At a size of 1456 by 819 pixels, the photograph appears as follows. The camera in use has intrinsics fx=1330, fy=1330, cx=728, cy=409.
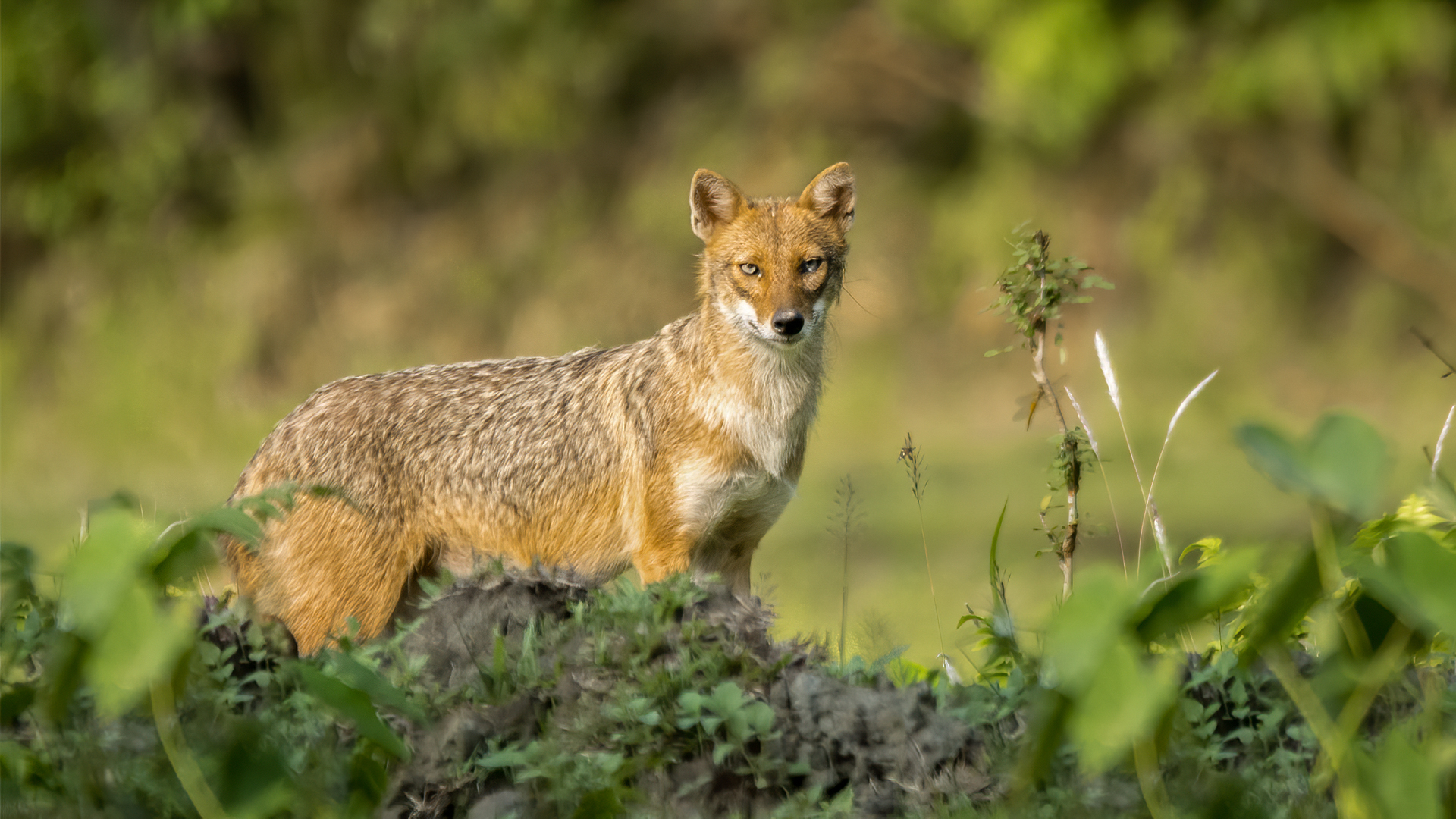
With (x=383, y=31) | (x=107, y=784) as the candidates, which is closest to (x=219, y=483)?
(x=383, y=31)

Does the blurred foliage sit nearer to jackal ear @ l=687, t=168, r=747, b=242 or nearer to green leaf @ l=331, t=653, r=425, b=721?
green leaf @ l=331, t=653, r=425, b=721

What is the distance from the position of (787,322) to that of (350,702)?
316 cm

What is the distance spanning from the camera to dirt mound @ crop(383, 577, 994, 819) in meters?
2.41

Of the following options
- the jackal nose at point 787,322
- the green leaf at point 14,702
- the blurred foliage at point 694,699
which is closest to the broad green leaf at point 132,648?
the blurred foliage at point 694,699

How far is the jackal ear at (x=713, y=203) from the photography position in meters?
5.38

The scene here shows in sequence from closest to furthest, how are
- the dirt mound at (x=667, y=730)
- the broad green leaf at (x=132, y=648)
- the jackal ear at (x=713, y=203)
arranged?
the broad green leaf at (x=132, y=648) < the dirt mound at (x=667, y=730) < the jackal ear at (x=713, y=203)

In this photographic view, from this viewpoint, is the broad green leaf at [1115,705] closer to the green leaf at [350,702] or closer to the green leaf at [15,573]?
the green leaf at [350,702]

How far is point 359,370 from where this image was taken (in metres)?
14.6

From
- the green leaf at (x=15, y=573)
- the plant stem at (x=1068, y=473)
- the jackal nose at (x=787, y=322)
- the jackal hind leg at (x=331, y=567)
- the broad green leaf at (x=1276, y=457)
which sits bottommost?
the jackal hind leg at (x=331, y=567)

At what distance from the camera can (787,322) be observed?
4848 mm

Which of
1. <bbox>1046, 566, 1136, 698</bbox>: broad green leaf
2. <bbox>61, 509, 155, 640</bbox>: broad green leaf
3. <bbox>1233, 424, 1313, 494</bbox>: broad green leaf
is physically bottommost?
<bbox>1046, 566, 1136, 698</bbox>: broad green leaf

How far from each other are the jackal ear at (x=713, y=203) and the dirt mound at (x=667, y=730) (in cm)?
278

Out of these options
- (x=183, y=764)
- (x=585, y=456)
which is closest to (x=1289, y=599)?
(x=183, y=764)

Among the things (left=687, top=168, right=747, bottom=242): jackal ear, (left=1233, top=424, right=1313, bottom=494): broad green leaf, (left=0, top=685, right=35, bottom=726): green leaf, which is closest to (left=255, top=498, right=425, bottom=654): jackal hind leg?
(left=687, top=168, right=747, bottom=242): jackal ear
